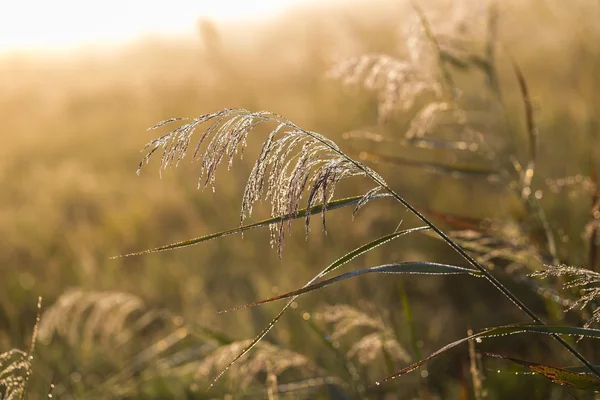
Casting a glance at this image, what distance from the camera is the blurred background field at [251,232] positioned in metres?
2.74

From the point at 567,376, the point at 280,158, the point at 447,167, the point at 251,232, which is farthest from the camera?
the point at 251,232

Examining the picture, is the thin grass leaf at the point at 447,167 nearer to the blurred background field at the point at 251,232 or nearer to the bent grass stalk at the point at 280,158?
the blurred background field at the point at 251,232

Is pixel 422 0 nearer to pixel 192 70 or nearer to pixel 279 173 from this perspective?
pixel 192 70

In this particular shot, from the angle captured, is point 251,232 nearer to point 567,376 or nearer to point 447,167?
point 447,167

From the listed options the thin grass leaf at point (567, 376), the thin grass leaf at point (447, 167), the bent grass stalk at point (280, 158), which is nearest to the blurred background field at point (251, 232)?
the thin grass leaf at point (567, 376)

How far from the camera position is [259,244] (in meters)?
4.39

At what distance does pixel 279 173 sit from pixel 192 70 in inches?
328

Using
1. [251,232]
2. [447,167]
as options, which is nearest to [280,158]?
[447,167]

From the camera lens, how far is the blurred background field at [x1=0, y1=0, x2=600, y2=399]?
2.74m

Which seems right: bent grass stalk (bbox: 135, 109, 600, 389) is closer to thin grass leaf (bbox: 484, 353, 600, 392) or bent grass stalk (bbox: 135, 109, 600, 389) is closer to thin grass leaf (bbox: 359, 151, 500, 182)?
thin grass leaf (bbox: 484, 353, 600, 392)

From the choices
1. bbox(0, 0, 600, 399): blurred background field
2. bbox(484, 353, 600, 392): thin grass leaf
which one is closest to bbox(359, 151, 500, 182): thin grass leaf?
bbox(0, 0, 600, 399): blurred background field

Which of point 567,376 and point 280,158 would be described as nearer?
point 280,158

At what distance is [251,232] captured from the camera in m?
4.54

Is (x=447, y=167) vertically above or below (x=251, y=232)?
above
